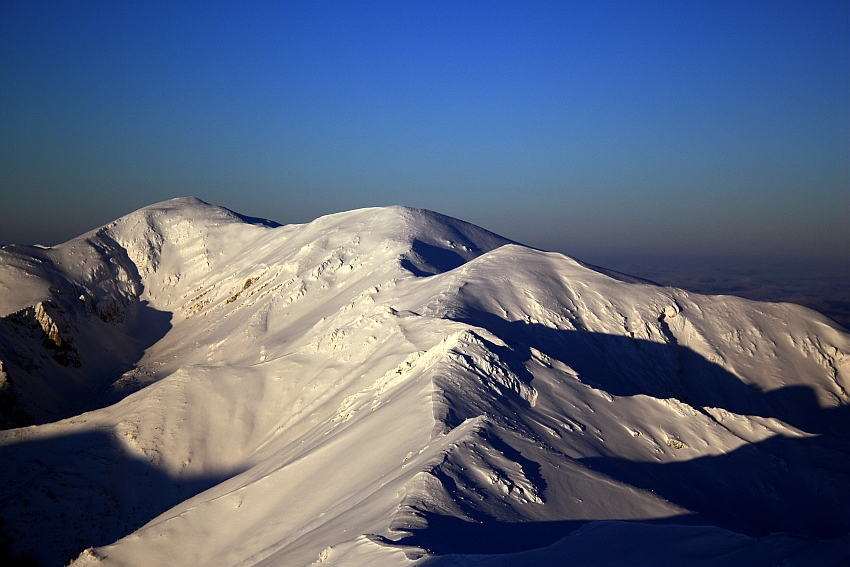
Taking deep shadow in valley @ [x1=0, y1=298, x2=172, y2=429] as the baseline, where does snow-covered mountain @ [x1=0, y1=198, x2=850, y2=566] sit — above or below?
above

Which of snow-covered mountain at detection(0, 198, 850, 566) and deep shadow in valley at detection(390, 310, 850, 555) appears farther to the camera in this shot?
snow-covered mountain at detection(0, 198, 850, 566)

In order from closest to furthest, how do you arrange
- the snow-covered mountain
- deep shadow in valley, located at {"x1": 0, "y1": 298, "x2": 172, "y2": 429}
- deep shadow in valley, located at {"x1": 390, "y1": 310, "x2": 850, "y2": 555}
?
deep shadow in valley, located at {"x1": 390, "y1": 310, "x2": 850, "y2": 555}, the snow-covered mountain, deep shadow in valley, located at {"x1": 0, "y1": 298, "x2": 172, "y2": 429}

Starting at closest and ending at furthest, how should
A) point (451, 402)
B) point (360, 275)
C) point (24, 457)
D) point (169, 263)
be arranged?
point (451, 402) → point (24, 457) → point (360, 275) → point (169, 263)

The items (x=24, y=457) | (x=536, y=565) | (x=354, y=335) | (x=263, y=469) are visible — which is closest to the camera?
(x=536, y=565)

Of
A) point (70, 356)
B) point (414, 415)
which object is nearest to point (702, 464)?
point (414, 415)

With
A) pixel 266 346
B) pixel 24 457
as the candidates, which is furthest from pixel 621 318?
Result: pixel 24 457

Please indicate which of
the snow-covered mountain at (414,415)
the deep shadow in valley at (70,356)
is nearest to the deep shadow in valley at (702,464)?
the snow-covered mountain at (414,415)

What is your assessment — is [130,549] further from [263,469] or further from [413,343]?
[413,343]

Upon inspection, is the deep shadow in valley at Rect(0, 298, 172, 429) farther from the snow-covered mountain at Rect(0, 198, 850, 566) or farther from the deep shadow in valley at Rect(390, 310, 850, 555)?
the deep shadow in valley at Rect(390, 310, 850, 555)

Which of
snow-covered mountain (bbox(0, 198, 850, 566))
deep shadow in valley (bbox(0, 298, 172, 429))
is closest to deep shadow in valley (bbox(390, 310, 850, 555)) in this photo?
snow-covered mountain (bbox(0, 198, 850, 566))
